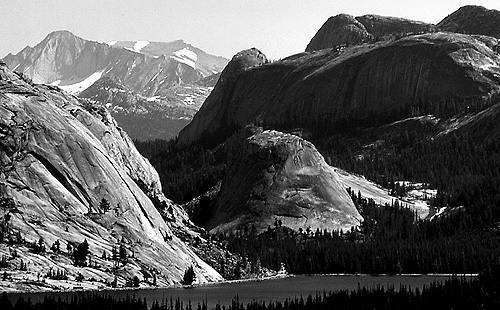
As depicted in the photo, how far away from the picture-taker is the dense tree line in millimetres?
161625

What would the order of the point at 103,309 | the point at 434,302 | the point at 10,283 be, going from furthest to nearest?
the point at 10,283
the point at 434,302
the point at 103,309

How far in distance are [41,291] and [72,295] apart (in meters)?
9.48

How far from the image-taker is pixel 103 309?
161 m

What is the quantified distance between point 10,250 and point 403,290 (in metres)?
80.1

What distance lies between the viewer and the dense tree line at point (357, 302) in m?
162

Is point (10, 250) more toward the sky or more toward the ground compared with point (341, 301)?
more toward the sky

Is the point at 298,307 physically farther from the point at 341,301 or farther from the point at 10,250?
the point at 10,250

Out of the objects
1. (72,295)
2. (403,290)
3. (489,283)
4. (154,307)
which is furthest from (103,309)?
(489,283)

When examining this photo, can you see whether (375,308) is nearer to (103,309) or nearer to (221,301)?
(221,301)

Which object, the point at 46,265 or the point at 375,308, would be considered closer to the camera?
the point at 375,308

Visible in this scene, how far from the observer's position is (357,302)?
17562 cm

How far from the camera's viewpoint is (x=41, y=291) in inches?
7431

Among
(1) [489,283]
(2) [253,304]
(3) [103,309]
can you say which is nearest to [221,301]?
(2) [253,304]

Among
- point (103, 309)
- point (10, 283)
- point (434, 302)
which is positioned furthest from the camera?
point (10, 283)
